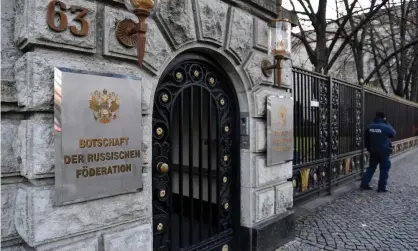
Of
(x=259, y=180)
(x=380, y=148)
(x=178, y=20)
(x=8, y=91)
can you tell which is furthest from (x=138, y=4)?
(x=380, y=148)

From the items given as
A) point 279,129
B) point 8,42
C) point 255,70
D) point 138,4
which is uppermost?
point 138,4

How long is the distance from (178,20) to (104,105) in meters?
1.07

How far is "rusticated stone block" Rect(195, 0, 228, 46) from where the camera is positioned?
9.75ft

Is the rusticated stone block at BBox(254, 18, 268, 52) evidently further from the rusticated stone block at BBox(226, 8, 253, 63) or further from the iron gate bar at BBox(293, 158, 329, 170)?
the iron gate bar at BBox(293, 158, 329, 170)

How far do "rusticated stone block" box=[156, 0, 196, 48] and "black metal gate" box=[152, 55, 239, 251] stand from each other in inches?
10.8

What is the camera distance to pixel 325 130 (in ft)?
20.9

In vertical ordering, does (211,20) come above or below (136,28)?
above

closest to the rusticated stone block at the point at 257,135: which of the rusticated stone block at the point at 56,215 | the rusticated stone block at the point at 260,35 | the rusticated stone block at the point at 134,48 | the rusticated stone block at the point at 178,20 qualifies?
the rusticated stone block at the point at 260,35

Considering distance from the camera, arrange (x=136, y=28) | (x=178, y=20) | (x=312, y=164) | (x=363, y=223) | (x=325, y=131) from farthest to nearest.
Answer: (x=325, y=131) < (x=312, y=164) < (x=363, y=223) < (x=178, y=20) < (x=136, y=28)

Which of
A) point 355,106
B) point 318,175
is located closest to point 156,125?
point 318,175

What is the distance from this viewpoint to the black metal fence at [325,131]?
5523 millimetres

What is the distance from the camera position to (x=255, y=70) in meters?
3.65

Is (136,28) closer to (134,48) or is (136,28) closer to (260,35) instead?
(134,48)

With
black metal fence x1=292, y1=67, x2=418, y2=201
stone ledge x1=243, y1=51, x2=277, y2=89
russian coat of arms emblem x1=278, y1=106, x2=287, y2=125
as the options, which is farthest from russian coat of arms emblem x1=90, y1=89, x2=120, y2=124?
black metal fence x1=292, y1=67, x2=418, y2=201
